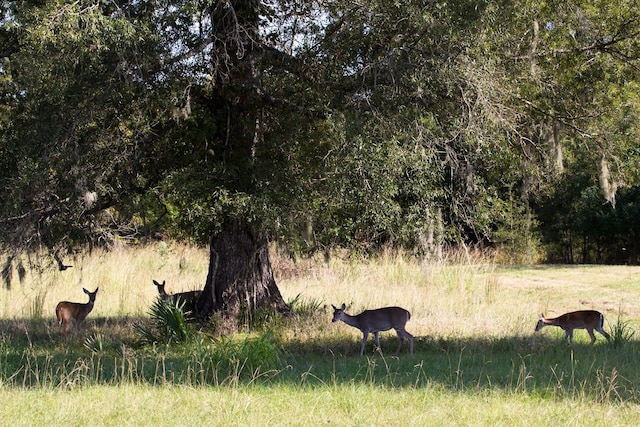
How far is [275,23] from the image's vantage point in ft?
37.7

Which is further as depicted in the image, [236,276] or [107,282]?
[107,282]

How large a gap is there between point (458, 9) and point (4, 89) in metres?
7.55

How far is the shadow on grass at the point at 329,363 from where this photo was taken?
25.0ft

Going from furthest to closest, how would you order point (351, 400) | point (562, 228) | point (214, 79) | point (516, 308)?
point (562, 228) → point (516, 308) → point (214, 79) → point (351, 400)

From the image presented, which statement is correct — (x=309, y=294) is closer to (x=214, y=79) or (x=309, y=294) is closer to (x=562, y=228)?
(x=214, y=79)

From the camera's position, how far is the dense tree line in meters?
9.34

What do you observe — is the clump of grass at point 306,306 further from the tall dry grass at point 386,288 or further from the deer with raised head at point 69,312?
the deer with raised head at point 69,312

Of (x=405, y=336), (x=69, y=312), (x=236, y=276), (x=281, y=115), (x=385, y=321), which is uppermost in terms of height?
(x=281, y=115)

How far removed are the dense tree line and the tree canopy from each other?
35mm

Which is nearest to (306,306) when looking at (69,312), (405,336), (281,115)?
(405,336)

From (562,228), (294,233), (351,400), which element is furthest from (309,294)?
(562,228)

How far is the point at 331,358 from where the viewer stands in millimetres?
10031

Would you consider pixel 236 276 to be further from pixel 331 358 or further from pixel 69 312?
pixel 331 358

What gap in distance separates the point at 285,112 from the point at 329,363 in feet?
13.2
